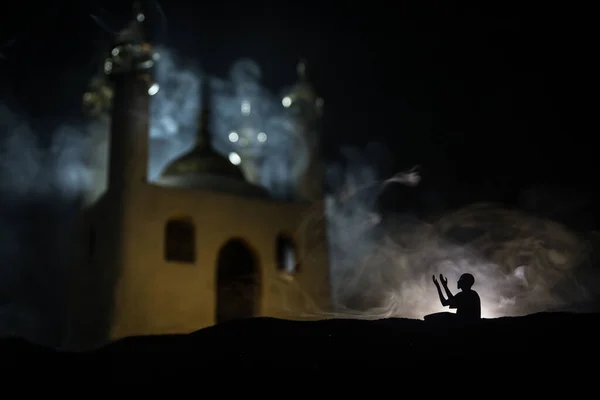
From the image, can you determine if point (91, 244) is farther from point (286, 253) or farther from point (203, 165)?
point (286, 253)

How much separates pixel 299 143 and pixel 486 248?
8205mm

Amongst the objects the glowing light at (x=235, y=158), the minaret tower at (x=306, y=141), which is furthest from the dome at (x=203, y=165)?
the glowing light at (x=235, y=158)

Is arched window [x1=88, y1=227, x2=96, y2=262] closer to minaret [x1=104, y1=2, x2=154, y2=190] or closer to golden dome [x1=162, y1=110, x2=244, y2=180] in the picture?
minaret [x1=104, y1=2, x2=154, y2=190]

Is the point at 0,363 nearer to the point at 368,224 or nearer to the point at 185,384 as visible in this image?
the point at 185,384

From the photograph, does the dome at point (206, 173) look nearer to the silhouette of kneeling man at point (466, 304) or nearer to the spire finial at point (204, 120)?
the spire finial at point (204, 120)

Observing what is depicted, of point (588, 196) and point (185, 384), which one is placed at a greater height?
point (588, 196)

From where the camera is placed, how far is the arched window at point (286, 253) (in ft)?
69.2

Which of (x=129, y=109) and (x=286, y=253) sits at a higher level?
(x=129, y=109)

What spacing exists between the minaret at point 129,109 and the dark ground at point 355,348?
32.0 feet

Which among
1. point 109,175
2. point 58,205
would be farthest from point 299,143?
point 58,205

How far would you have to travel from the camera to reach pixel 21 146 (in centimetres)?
2225

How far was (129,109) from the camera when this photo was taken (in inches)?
749

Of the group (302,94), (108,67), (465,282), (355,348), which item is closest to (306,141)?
(302,94)

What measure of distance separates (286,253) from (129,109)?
22.8ft
